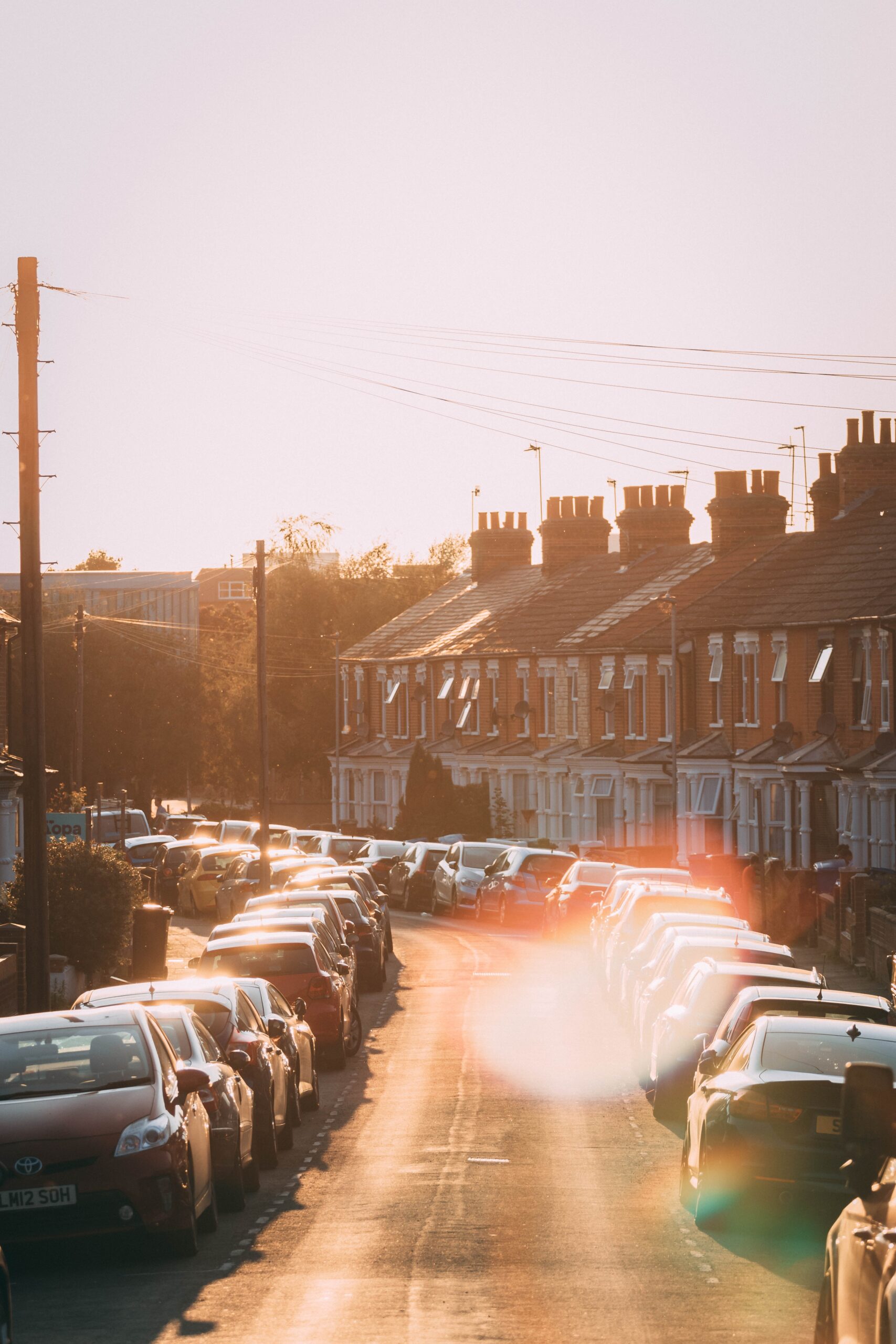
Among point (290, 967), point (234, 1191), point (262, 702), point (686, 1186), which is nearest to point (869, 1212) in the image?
point (686, 1186)

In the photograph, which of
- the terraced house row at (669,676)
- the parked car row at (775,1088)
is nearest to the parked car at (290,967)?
the parked car row at (775,1088)

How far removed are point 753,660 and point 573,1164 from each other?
36548 mm

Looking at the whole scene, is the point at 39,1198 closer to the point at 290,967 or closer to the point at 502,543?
the point at 290,967

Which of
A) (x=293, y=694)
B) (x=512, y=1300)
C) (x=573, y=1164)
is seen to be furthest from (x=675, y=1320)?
(x=293, y=694)

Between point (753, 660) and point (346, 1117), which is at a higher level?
point (753, 660)

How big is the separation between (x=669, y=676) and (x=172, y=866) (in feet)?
49.4

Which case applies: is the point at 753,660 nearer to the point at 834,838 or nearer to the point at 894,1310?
the point at 834,838

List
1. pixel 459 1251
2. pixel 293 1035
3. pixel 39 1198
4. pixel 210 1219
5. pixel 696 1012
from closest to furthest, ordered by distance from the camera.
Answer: pixel 39 1198, pixel 459 1251, pixel 210 1219, pixel 696 1012, pixel 293 1035

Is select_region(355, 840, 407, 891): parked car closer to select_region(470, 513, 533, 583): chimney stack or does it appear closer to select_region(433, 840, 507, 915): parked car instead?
select_region(433, 840, 507, 915): parked car

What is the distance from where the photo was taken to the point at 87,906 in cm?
3027

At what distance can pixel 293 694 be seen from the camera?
9006cm

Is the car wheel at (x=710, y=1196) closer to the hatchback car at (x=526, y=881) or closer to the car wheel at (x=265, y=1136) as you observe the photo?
the car wheel at (x=265, y=1136)

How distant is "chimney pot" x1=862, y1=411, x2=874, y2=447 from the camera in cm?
5053

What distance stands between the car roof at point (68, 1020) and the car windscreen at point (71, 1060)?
0.09 feet
